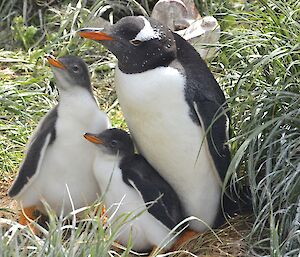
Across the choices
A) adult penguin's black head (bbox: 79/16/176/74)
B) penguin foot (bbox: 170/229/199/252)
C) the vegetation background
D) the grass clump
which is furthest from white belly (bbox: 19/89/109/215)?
the grass clump

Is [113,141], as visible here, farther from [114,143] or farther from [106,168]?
[106,168]

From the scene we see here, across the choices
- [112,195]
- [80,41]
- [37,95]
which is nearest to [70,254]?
[112,195]

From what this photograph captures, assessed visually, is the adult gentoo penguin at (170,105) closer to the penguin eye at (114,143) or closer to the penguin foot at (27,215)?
the penguin eye at (114,143)

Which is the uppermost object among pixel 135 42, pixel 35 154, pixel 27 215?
pixel 135 42

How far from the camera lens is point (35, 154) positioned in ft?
13.1

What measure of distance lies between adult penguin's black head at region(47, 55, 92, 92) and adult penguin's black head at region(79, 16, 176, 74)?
0.78 feet

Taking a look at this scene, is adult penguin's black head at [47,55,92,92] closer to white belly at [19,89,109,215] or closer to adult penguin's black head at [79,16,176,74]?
white belly at [19,89,109,215]

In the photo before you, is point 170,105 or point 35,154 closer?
point 170,105

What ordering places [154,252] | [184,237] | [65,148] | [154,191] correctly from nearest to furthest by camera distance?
[154,252] → [154,191] → [65,148] → [184,237]

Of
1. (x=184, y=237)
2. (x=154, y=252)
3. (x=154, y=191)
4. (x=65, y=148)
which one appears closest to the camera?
(x=154, y=252)

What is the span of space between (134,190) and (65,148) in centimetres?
35

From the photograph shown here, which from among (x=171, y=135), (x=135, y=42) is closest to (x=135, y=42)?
(x=135, y=42)

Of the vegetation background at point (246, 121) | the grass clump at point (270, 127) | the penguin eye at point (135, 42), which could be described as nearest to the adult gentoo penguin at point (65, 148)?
the vegetation background at point (246, 121)

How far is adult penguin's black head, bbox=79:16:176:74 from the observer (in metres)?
3.81
